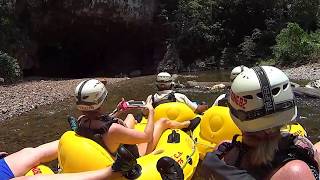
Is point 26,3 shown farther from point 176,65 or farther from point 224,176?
point 224,176

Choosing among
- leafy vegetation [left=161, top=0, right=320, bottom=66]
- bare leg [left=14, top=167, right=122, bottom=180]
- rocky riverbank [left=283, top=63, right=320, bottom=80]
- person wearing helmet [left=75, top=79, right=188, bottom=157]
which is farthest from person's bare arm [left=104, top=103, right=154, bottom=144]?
leafy vegetation [left=161, top=0, right=320, bottom=66]

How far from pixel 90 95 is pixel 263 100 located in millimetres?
2077

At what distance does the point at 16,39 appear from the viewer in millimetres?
21812

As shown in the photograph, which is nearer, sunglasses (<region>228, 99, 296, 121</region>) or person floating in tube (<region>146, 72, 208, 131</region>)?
sunglasses (<region>228, 99, 296, 121</region>)

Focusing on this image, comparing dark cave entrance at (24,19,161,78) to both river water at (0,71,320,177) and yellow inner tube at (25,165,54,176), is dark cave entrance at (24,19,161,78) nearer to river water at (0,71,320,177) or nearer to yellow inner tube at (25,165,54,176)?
river water at (0,71,320,177)

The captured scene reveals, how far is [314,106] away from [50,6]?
16952 mm

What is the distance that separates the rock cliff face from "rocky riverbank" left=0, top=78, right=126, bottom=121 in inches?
236

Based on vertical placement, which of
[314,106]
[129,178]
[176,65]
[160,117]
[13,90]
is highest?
[129,178]

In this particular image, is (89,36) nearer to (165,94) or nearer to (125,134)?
(165,94)

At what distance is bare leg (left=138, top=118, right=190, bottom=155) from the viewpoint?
531 centimetres

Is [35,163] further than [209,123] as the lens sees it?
No

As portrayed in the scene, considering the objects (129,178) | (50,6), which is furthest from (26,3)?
(129,178)

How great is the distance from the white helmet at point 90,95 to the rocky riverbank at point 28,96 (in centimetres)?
785

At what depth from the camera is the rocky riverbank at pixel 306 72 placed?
56.3ft
